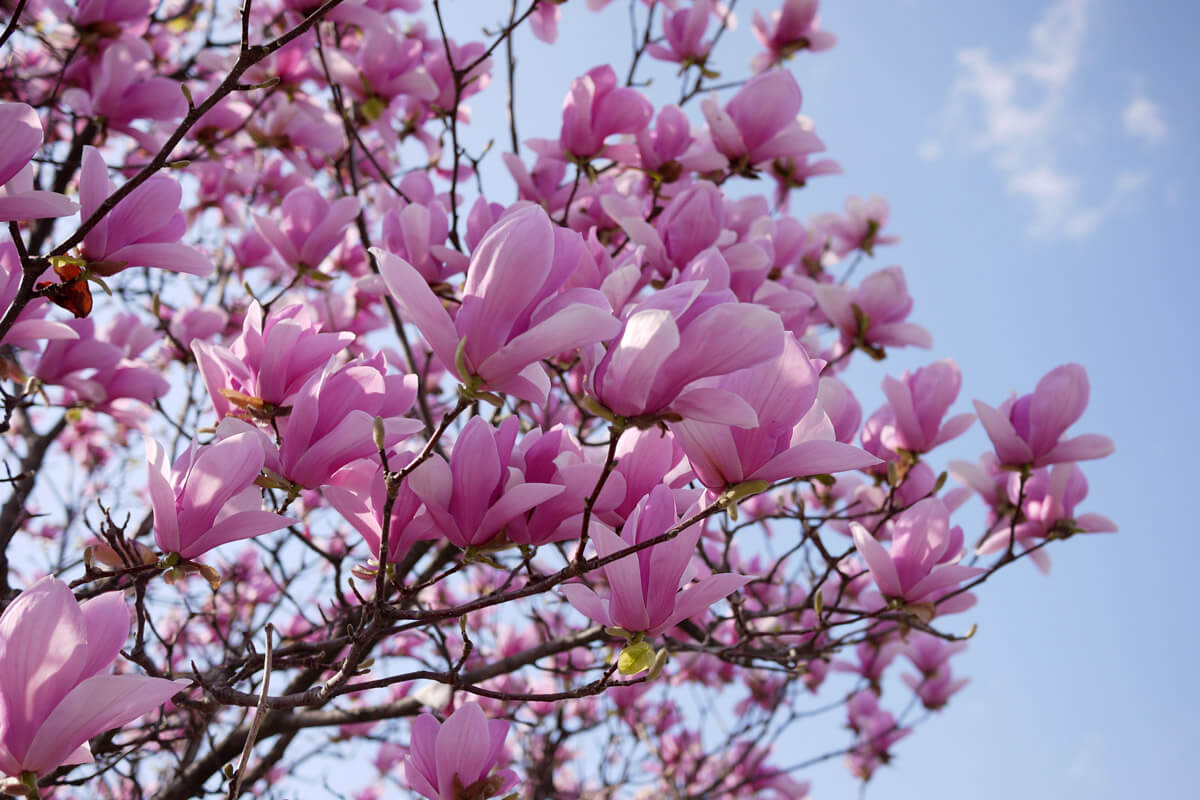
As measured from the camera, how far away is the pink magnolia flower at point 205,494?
1145mm

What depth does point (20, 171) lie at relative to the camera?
1196mm

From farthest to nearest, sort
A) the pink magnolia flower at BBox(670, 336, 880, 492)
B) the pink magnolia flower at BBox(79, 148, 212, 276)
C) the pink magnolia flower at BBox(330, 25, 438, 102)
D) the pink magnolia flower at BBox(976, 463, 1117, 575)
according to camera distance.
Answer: the pink magnolia flower at BBox(330, 25, 438, 102) < the pink magnolia flower at BBox(976, 463, 1117, 575) < the pink magnolia flower at BBox(79, 148, 212, 276) < the pink magnolia flower at BBox(670, 336, 880, 492)

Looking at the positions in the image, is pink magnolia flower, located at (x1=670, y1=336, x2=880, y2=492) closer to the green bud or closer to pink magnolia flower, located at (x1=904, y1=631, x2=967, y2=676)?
the green bud

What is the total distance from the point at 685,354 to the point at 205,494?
2.30 feet

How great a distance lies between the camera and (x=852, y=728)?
4.43 meters

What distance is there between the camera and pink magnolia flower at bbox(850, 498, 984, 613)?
1.77 meters

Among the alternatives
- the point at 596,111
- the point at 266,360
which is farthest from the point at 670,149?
the point at 266,360

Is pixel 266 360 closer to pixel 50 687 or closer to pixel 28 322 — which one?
pixel 28 322

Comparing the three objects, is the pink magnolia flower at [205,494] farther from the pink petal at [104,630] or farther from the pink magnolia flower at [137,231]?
the pink magnolia flower at [137,231]

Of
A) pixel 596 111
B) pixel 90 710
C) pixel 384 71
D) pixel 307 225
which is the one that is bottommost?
pixel 90 710

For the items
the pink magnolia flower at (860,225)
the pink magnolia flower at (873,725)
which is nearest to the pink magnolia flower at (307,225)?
the pink magnolia flower at (860,225)

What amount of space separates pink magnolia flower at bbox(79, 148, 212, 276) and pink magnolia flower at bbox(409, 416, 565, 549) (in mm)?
578

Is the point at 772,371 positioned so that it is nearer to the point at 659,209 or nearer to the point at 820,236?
the point at 659,209

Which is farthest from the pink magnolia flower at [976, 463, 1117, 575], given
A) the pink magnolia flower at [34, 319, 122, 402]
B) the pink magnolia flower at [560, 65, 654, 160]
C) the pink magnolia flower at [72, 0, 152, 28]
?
the pink magnolia flower at [72, 0, 152, 28]
